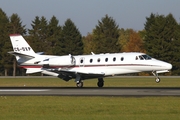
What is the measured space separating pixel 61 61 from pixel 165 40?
174 ft

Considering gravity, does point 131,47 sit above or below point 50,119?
above

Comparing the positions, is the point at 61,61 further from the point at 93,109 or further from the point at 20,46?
the point at 93,109

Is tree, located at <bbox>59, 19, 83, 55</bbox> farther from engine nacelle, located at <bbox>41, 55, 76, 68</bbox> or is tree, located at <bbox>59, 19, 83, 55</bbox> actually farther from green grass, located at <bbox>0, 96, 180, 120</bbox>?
green grass, located at <bbox>0, 96, 180, 120</bbox>

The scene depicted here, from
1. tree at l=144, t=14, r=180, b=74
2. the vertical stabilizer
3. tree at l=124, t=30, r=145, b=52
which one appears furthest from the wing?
tree at l=124, t=30, r=145, b=52

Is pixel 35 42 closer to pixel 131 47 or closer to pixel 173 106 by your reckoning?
pixel 131 47

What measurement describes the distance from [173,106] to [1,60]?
80.2m

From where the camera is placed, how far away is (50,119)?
19.1 meters

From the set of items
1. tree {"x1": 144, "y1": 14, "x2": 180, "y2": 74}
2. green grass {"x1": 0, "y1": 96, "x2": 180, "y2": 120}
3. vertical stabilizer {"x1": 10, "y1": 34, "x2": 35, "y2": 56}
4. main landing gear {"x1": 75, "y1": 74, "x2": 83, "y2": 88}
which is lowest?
green grass {"x1": 0, "y1": 96, "x2": 180, "y2": 120}

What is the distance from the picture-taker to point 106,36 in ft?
347

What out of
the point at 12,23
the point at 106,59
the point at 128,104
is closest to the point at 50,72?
the point at 106,59

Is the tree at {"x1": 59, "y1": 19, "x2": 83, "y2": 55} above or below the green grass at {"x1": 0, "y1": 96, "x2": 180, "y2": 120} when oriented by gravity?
above

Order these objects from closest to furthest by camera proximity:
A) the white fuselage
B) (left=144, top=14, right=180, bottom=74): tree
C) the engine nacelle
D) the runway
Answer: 1. the runway
2. the white fuselage
3. the engine nacelle
4. (left=144, top=14, right=180, bottom=74): tree

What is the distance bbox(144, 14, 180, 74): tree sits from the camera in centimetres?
9362

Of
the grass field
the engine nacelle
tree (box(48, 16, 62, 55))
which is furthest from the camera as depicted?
tree (box(48, 16, 62, 55))
